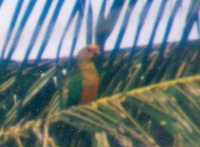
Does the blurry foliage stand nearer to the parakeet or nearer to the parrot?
the parrot

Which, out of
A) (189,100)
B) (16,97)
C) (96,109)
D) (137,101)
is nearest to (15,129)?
(16,97)

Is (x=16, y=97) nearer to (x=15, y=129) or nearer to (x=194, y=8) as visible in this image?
(x=15, y=129)

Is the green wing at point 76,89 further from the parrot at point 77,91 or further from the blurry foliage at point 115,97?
the blurry foliage at point 115,97

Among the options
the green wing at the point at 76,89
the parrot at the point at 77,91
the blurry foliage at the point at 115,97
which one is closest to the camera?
the blurry foliage at the point at 115,97

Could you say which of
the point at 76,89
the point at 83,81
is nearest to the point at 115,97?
the point at 76,89

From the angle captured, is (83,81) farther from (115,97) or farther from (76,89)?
(115,97)

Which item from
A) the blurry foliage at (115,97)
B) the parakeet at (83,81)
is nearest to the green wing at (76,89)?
the parakeet at (83,81)

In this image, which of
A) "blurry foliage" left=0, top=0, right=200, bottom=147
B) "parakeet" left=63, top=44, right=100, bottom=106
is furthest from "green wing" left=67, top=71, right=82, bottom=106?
"blurry foliage" left=0, top=0, right=200, bottom=147

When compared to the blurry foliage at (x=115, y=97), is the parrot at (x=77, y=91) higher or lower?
lower

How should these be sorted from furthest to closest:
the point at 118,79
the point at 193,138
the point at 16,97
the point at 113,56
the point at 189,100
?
the point at 16,97 < the point at 118,79 < the point at 113,56 < the point at 189,100 < the point at 193,138
